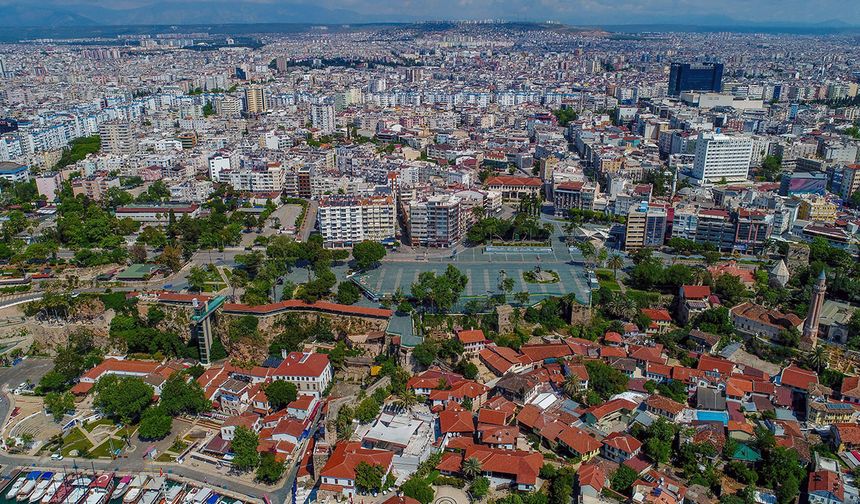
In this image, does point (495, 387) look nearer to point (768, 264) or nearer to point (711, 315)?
point (711, 315)

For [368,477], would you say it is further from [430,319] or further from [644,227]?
[644,227]

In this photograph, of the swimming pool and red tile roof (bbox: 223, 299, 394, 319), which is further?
red tile roof (bbox: 223, 299, 394, 319)

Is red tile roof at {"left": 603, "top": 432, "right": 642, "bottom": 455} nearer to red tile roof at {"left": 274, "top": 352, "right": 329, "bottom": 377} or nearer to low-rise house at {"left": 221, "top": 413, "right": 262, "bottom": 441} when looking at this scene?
red tile roof at {"left": 274, "top": 352, "right": 329, "bottom": 377}

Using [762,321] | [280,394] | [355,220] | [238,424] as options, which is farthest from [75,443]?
[762,321]

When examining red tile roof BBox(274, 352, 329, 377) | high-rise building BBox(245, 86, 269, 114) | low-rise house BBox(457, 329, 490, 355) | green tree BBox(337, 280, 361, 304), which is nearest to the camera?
red tile roof BBox(274, 352, 329, 377)

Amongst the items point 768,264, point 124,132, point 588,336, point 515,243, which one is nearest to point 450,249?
point 515,243

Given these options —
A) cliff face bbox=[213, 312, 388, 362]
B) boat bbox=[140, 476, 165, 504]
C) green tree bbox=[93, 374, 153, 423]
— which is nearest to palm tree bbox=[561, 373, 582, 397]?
cliff face bbox=[213, 312, 388, 362]
